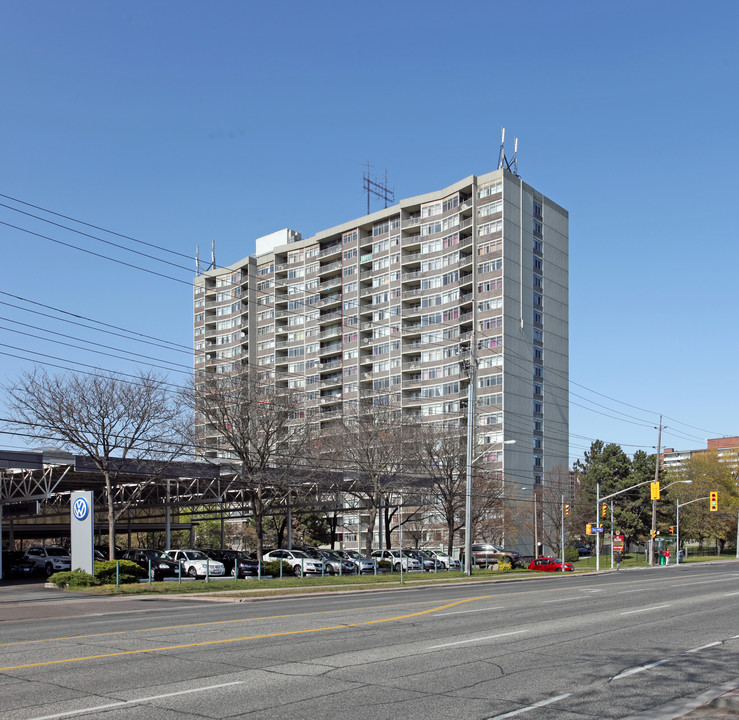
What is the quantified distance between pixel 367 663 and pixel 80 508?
23771 mm

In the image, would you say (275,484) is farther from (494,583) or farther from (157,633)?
(157,633)

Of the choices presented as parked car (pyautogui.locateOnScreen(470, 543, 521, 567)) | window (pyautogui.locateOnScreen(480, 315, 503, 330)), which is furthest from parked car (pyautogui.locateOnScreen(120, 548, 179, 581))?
window (pyautogui.locateOnScreen(480, 315, 503, 330))

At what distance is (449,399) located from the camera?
101 metres

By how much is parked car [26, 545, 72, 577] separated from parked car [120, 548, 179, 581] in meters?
6.33

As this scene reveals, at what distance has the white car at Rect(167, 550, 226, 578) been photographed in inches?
1779

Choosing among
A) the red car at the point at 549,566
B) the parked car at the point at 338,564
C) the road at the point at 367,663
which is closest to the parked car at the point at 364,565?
the parked car at the point at 338,564

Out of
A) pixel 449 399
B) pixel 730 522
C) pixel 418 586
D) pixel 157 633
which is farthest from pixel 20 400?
pixel 730 522

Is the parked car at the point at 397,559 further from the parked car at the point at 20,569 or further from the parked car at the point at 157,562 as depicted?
the parked car at the point at 20,569

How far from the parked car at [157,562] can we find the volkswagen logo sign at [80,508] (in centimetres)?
961

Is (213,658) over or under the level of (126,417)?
under

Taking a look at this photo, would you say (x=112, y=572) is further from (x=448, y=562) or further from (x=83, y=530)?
(x=448, y=562)

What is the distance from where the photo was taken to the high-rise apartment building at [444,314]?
96875 millimetres

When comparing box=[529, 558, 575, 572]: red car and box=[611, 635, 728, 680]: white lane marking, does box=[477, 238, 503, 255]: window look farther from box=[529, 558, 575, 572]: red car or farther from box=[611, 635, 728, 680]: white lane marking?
box=[611, 635, 728, 680]: white lane marking

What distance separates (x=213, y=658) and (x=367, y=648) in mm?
2839
